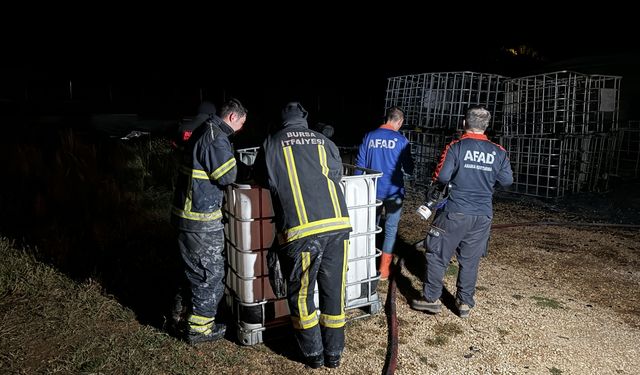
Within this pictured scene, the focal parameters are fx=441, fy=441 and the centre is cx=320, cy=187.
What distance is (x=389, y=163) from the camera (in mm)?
5070

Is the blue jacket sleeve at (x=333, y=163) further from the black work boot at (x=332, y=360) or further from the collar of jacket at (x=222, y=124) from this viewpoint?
the black work boot at (x=332, y=360)

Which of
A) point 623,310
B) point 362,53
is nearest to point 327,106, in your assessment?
point 362,53

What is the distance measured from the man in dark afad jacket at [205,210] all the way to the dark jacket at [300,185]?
0.39m

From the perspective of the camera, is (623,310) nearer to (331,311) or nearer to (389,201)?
(389,201)

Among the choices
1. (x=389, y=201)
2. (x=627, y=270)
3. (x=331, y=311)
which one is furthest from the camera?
(x=627, y=270)

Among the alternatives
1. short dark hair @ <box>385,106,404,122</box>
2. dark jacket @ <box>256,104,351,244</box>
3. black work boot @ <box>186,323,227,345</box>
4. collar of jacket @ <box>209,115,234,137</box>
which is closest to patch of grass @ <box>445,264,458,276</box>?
short dark hair @ <box>385,106,404,122</box>

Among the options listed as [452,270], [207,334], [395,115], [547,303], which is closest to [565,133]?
[452,270]

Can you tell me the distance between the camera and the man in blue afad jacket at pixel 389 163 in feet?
16.6

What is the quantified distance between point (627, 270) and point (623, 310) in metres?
1.31

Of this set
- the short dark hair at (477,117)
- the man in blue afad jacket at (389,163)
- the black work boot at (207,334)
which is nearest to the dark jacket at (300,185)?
the black work boot at (207,334)

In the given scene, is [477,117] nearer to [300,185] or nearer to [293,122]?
[293,122]

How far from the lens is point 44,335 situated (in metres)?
3.80

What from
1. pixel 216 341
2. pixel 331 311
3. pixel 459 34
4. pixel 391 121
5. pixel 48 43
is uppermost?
pixel 459 34

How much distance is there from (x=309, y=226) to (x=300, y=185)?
1.00 feet
